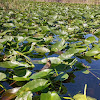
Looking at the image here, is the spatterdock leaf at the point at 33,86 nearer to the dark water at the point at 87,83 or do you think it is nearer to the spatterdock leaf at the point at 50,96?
the spatterdock leaf at the point at 50,96

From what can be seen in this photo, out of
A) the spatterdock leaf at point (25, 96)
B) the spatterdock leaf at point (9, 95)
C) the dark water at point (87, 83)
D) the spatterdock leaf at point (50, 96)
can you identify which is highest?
the spatterdock leaf at point (25, 96)

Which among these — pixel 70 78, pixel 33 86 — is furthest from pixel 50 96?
pixel 70 78

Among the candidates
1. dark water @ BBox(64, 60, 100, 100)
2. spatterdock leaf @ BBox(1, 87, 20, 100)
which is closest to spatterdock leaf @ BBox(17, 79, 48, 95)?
spatterdock leaf @ BBox(1, 87, 20, 100)

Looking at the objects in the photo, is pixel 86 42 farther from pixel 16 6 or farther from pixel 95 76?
pixel 16 6

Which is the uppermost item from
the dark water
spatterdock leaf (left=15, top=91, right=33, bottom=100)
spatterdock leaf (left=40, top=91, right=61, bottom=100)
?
spatterdock leaf (left=15, top=91, right=33, bottom=100)

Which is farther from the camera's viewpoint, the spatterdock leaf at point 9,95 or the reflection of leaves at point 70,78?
the reflection of leaves at point 70,78

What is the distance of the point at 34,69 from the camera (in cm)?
88

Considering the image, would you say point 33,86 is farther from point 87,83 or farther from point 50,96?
point 87,83

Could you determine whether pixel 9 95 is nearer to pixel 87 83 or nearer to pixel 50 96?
pixel 50 96

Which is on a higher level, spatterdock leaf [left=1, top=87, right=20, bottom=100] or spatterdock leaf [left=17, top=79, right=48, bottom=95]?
spatterdock leaf [left=17, top=79, right=48, bottom=95]

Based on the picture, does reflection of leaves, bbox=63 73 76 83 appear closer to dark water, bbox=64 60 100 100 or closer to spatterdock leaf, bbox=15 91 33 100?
dark water, bbox=64 60 100 100

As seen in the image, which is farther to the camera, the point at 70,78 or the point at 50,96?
the point at 70,78

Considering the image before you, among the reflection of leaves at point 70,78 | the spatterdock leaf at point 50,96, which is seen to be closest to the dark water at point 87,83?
the reflection of leaves at point 70,78

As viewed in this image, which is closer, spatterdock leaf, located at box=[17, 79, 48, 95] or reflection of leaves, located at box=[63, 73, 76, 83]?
spatterdock leaf, located at box=[17, 79, 48, 95]
